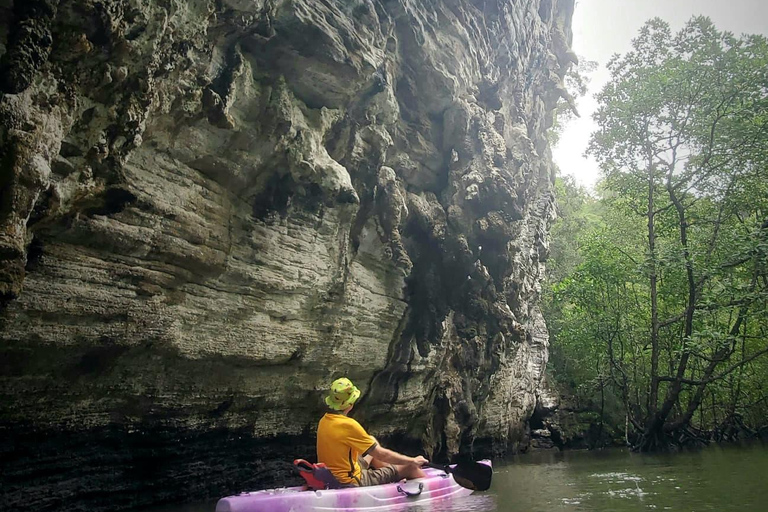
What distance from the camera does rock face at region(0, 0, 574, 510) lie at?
5.58 m

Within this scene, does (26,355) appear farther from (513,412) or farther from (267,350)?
(513,412)

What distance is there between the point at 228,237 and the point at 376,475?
3989 millimetres

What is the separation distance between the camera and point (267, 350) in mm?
8578

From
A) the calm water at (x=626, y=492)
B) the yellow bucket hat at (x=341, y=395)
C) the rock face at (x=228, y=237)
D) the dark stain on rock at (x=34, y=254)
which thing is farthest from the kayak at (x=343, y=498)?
the dark stain on rock at (x=34, y=254)

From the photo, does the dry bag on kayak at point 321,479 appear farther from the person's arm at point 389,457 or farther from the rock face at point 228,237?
the rock face at point 228,237

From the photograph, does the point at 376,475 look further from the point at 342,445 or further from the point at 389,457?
the point at 342,445

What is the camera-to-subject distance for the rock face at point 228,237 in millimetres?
5578

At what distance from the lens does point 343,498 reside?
555 centimetres

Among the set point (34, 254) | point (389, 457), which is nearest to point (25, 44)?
point (34, 254)

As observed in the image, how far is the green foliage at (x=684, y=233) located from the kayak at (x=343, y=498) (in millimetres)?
11061

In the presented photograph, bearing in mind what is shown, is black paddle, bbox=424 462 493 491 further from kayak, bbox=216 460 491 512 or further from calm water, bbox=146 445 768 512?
kayak, bbox=216 460 491 512

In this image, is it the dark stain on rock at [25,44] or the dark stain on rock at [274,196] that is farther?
the dark stain on rock at [274,196]

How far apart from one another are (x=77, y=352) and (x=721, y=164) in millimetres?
18466

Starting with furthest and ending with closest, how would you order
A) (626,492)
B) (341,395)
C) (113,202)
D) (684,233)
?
(684,233), (626,492), (113,202), (341,395)
